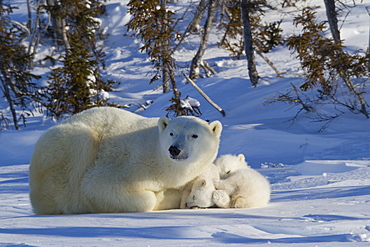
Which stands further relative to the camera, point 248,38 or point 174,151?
point 248,38

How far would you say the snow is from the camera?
2.57 metres

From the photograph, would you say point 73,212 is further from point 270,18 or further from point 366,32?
point 270,18

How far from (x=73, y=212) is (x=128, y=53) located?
18.6 metres

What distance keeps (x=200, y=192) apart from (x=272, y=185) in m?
1.59

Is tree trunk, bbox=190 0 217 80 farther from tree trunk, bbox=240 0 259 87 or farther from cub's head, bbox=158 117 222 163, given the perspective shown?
cub's head, bbox=158 117 222 163

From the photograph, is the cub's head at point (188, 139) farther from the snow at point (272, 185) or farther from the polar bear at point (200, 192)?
the snow at point (272, 185)

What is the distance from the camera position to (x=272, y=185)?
5668mm

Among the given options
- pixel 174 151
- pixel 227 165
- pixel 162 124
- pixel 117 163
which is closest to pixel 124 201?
pixel 117 163

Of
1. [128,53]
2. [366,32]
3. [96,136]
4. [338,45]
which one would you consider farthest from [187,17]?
[96,136]

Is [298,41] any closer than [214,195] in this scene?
No

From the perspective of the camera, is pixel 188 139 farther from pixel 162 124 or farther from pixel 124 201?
pixel 124 201

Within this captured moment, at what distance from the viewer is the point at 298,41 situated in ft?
35.7

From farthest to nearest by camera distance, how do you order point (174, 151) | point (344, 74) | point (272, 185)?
point (344, 74), point (272, 185), point (174, 151)

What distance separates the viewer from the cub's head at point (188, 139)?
4.12 m
